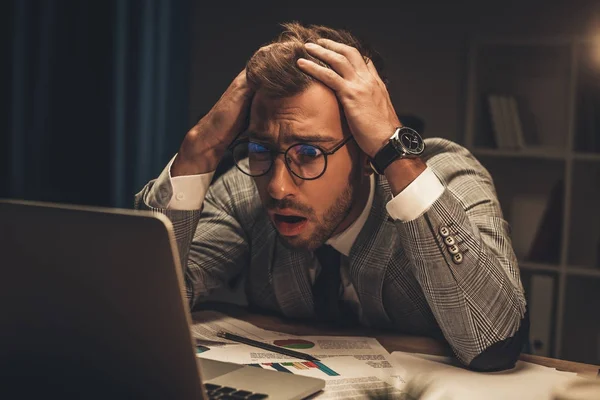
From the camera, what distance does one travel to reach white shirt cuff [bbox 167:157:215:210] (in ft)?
4.83

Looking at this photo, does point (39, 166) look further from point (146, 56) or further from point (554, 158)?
point (554, 158)

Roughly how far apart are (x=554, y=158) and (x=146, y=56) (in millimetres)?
1708

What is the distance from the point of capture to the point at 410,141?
4.29 ft

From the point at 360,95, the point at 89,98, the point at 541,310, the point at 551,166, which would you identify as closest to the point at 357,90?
the point at 360,95

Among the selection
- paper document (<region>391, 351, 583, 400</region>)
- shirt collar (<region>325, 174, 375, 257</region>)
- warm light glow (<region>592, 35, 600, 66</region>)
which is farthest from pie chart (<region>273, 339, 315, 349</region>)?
warm light glow (<region>592, 35, 600, 66</region>)

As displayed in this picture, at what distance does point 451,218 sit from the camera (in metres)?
1.24

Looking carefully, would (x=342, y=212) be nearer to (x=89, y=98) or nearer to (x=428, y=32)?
(x=89, y=98)

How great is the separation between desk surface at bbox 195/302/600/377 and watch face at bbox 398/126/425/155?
32 centimetres

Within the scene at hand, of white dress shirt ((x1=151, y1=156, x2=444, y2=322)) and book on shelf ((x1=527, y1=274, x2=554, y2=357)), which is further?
book on shelf ((x1=527, y1=274, x2=554, y2=357))

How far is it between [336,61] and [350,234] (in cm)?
33

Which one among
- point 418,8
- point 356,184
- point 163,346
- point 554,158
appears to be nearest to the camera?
point 163,346

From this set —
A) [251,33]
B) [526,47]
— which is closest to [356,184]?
[526,47]

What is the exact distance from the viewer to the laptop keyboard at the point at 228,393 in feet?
3.06

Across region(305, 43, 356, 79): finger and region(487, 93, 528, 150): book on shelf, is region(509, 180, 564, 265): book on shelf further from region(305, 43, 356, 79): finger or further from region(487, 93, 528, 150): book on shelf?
region(305, 43, 356, 79): finger
